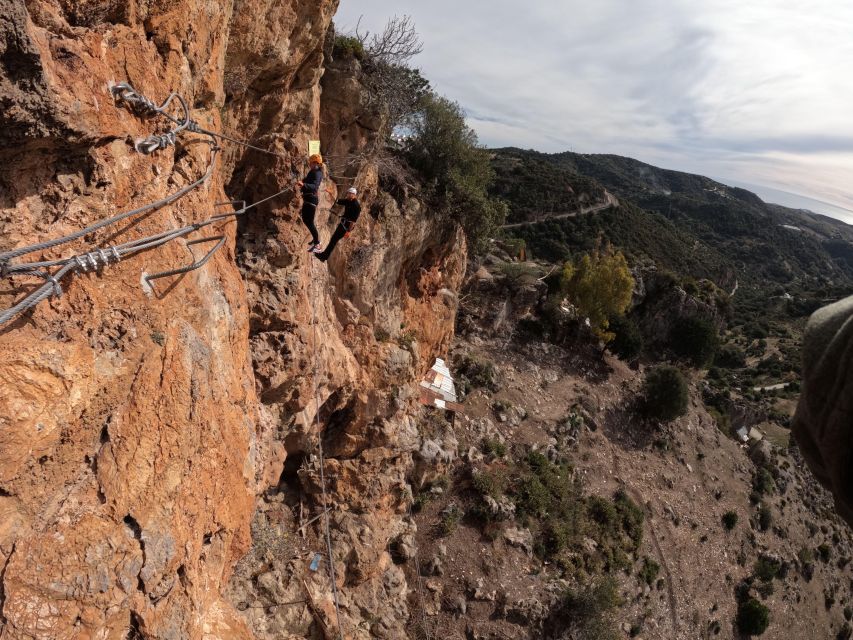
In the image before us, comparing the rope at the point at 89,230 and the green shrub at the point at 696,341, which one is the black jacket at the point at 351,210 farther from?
the green shrub at the point at 696,341

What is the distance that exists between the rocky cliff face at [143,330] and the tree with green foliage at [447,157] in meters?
7.55

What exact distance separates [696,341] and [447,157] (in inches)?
1094

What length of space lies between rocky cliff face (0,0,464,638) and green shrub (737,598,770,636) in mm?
23371

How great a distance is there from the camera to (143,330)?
405 centimetres

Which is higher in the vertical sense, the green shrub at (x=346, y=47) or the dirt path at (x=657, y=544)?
the green shrub at (x=346, y=47)

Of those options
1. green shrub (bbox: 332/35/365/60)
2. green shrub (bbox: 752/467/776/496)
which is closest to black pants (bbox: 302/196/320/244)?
green shrub (bbox: 332/35/365/60)

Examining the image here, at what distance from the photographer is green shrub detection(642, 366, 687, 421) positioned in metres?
24.4

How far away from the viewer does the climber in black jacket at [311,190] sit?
8.26m

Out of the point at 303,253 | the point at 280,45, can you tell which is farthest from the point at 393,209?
the point at 280,45

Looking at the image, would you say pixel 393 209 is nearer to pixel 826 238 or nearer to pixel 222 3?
pixel 222 3

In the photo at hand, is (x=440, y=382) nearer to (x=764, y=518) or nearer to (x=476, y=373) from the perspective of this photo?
(x=476, y=373)

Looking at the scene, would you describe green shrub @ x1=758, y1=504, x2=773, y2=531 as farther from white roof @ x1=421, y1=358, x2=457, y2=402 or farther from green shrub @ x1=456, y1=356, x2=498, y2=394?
white roof @ x1=421, y1=358, x2=457, y2=402

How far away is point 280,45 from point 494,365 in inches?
684

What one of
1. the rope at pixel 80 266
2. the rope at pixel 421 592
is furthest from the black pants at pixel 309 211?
the rope at pixel 421 592
